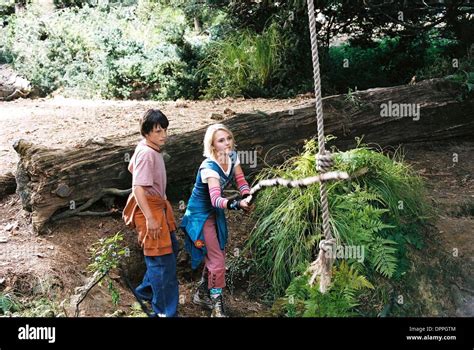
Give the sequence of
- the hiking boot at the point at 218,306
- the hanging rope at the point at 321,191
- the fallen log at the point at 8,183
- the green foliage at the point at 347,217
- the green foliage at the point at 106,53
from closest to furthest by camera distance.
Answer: the hanging rope at the point at 321,191, the hiking boot at the point at 218,306, the green foliage at the point at 347,217, the fallen log at the point at 8,183, the green foliage at the point at 106,53

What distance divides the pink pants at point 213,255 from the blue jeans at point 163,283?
0.20 metres

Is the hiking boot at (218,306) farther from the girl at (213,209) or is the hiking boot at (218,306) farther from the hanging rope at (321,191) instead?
the hanging rope at (321,191)

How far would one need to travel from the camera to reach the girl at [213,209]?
3.78 m

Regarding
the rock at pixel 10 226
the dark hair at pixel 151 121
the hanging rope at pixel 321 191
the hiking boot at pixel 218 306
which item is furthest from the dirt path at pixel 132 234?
the dark hair at pixel 151 121

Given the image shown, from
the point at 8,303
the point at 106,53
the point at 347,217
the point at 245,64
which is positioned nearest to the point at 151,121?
the point at 8,303

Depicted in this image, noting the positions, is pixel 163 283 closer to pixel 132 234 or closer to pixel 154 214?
pixel 154 214

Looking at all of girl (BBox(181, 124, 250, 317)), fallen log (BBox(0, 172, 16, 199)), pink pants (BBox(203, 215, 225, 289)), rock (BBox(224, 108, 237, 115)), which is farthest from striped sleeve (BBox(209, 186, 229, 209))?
rock (BBox(224, 108, 237, 115))

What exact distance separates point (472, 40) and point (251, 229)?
11.9 ft

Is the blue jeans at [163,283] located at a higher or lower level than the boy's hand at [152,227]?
lower

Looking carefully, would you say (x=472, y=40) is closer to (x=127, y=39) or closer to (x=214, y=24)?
(x=214, y=24)

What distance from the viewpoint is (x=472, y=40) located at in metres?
7.17

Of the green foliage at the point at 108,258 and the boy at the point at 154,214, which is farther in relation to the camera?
the green foliage at the point at 108,258

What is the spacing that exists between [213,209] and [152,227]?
15.9 inches
